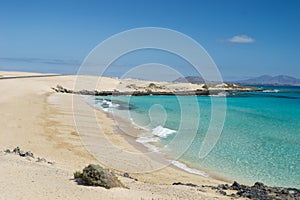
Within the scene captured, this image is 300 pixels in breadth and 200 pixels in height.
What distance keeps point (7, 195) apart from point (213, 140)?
15636 mm

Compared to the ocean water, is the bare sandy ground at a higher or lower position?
higher

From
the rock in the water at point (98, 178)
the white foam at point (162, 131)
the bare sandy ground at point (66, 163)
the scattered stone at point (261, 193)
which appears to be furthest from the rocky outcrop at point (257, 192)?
the white foam at point (162, 131)

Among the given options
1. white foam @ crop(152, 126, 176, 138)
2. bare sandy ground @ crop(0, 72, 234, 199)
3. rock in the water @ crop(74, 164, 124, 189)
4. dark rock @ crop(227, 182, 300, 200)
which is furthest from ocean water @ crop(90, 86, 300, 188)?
rock in the water @ crop(74, 164, 124, 189)

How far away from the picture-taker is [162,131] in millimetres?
23219

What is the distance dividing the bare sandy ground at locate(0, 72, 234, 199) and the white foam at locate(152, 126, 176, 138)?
206 centimetres

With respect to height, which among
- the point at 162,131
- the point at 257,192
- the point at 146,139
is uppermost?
the point at 162,131

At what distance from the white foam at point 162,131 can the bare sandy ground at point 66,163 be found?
2064 mm

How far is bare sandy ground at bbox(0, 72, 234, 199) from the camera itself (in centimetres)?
813

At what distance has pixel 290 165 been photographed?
15688mm

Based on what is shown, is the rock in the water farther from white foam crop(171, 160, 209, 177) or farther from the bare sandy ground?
white foam crop(171, 160, 209, 177)

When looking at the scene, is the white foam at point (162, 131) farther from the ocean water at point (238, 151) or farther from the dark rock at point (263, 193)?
the dark rock at point (263, 193)

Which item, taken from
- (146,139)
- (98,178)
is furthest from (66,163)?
(146,139)

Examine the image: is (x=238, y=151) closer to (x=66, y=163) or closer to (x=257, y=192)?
(x=257, y=192)

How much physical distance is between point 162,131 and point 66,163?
11.5 meters
